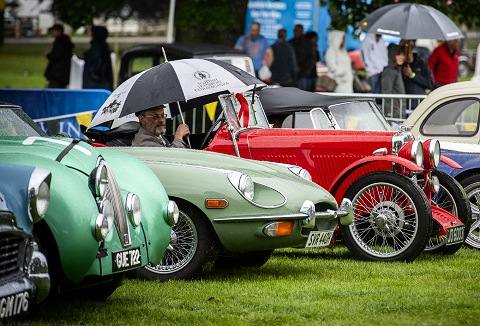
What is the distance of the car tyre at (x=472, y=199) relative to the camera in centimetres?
1096

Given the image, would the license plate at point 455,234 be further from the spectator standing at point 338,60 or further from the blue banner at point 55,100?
the spectator standing at point 338,60

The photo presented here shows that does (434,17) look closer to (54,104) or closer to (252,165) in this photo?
(54,104)

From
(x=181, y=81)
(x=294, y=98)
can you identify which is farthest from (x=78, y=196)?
(x=294, y=98)

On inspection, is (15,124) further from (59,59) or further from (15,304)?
(59,59)

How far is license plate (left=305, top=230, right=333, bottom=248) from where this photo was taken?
8727mm

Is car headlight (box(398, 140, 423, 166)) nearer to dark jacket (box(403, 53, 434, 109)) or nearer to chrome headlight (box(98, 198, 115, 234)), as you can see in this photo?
chrome headlight (box(98, 198, 115, 234))

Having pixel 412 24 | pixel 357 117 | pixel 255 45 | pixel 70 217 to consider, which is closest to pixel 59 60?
pixel 255 45

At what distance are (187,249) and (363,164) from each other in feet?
7.46

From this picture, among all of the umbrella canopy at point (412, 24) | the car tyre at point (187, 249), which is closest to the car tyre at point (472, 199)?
the car tyre at point (187, 249)

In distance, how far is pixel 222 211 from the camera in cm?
838

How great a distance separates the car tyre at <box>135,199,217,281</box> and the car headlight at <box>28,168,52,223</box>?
2425 millimetres

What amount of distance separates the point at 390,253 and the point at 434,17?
7.44 metres

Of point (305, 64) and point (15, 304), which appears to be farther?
point (305, 64)

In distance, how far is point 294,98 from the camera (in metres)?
11.2
